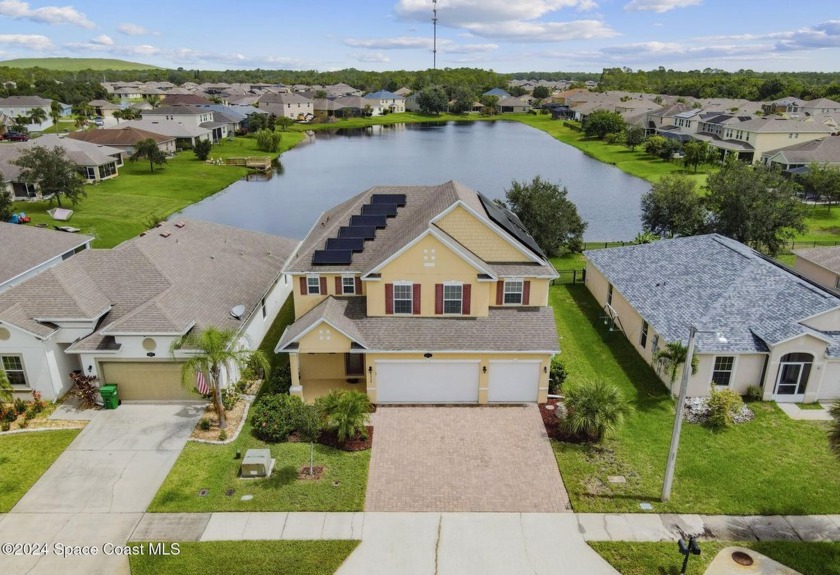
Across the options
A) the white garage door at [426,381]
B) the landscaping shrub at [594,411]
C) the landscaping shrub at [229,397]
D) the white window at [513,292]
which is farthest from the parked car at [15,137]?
the landscaping shrub at [594,411]

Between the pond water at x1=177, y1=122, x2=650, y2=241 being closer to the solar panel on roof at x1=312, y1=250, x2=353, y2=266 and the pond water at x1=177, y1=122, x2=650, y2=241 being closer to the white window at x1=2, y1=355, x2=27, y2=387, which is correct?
the solar panel on roof at x1=312, y1=250, x2=353, y2=266

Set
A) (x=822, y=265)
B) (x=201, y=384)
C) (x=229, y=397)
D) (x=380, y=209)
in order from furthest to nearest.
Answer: (x=822, y=265) < (x=380, y=209) < (x=229, y=397) < (x=201, y=384)

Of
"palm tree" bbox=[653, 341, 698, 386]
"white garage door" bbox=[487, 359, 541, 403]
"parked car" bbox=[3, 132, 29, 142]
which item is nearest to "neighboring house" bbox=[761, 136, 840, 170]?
"palm tree" bbox=[653, 341, 698, 386]

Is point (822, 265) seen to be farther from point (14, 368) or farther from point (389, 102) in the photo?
point (389, 102)

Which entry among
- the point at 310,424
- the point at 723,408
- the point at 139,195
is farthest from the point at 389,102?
the point at 310,424

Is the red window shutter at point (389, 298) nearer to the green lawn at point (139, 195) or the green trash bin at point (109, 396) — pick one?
the green trash bin at point (109, 396)

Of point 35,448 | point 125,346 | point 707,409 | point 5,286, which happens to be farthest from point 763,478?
point 5,286
